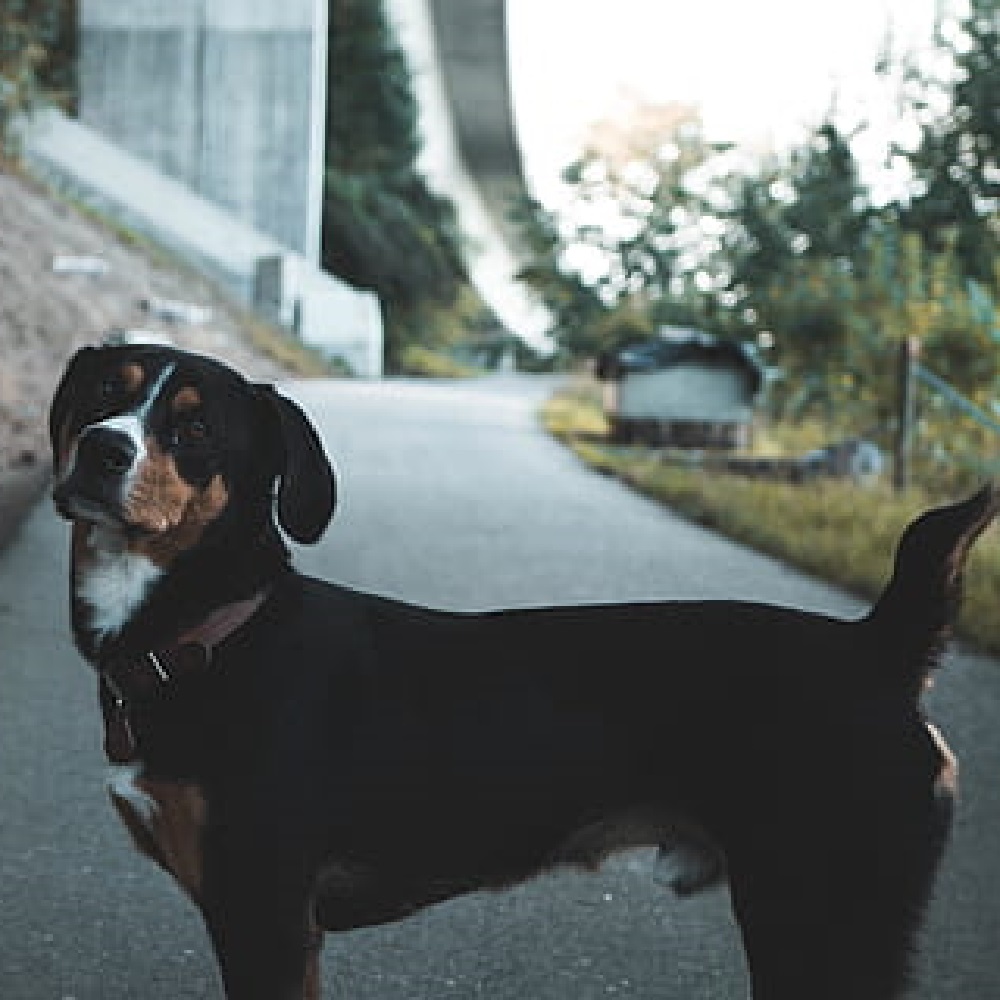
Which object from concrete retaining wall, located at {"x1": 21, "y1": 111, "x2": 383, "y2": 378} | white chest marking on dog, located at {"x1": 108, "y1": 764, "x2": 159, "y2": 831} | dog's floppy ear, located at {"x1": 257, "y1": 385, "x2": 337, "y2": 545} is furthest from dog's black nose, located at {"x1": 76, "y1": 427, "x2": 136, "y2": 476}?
concrete retaining wall, located at {"x1": 21, "y1": 111, "x2": 383, "y2": 378}

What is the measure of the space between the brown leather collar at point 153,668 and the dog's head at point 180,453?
147 millimetres

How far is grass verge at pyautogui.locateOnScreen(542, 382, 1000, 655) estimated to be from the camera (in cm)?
768

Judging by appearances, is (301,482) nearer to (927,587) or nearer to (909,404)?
(927,587)

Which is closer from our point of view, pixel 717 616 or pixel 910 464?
pixel 717 616

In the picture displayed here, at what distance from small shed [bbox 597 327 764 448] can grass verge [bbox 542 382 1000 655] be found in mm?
2442

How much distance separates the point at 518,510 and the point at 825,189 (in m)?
13.6

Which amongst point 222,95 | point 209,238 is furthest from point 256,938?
point 222,95

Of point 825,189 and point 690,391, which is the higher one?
point 825,189

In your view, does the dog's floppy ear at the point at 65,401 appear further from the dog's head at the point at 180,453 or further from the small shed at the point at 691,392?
the small shed at the point at 691,392

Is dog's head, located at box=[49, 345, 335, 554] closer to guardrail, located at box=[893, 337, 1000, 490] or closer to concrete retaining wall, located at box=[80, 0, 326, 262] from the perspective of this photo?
guardrail, located at box=[893, 337, 1000, 490]

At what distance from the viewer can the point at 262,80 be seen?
3102 centimetres

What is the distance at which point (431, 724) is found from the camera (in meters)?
2.66

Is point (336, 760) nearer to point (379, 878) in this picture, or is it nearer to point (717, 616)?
point (379, 878)

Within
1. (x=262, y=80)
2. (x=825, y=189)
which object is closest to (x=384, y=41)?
(x=262, y=80)
